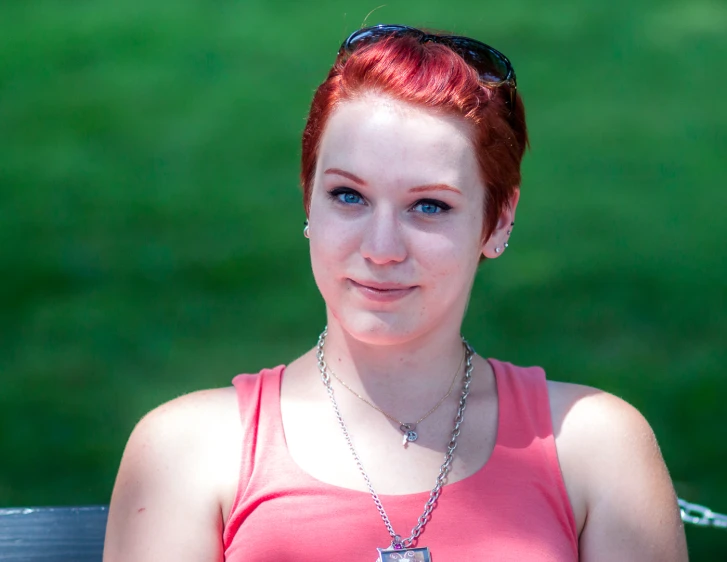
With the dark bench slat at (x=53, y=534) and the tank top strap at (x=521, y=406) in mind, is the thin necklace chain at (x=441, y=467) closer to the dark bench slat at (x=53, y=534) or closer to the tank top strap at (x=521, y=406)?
the tank top strap at (x=521, y=406)

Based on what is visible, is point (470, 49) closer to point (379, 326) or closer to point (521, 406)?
point (379, 326)

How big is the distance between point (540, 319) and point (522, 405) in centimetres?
273

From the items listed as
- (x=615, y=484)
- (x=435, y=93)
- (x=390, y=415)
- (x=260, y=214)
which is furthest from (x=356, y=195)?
(x=260, y=214)

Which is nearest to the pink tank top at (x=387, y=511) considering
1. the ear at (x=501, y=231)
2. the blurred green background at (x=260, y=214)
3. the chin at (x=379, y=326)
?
the chin at (x=379, y=326)

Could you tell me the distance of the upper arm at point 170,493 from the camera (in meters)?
2.17

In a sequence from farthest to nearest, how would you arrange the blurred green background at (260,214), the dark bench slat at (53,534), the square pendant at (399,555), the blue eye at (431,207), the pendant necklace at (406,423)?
1. the blurred green background at (260,214)
2. the dark bench slat at (53,534)
3. the pendant necklace at (406,423)
4. the blue eye at (431,207)
5. the square pendant at (399,555)

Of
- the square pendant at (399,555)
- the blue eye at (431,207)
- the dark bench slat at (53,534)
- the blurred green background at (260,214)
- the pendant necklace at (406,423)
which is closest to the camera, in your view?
the square pendant at (399,555)

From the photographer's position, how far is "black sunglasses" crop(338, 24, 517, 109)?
228cm

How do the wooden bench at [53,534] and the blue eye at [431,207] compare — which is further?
the wooden bench at [53,534]

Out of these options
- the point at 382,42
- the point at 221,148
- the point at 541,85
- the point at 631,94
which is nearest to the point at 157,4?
the point at 221,148

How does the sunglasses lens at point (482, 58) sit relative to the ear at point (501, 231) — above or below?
above

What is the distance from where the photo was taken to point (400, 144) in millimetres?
2189

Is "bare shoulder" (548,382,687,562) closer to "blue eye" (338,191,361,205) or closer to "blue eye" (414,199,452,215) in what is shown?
"blue eye" (414,199,452,215)

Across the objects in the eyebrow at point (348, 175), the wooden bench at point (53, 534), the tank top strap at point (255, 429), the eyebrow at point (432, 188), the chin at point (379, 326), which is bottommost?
the wooden bench at point (53, 534)
